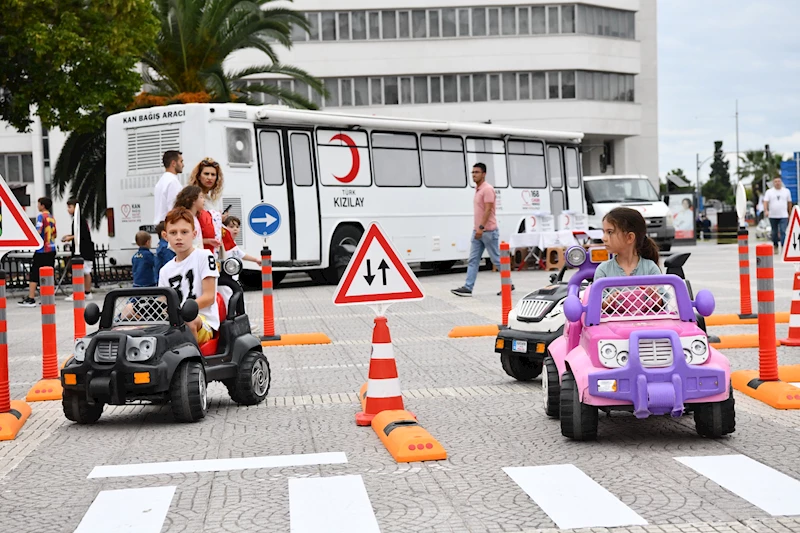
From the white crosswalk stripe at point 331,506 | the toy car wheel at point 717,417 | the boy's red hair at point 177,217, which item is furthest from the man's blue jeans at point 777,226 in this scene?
the white crosswalk stripe at point 331,506

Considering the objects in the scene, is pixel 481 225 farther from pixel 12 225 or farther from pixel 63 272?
pixel 12 225

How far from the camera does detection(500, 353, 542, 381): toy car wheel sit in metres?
9.49

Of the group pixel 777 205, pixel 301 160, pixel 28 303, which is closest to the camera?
pixel 28 303

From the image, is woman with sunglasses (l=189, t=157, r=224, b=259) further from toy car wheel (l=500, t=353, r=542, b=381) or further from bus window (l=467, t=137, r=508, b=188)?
bus window (l=467, t=137, r=508, b=188)

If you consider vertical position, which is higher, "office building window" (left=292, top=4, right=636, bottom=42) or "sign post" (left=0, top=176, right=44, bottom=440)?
"office building window" (left=292, top=4, right=636, bottom=42)

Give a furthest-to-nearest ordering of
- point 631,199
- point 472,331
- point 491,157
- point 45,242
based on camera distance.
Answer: point 631,199 → point 491,157 → point 45,242 → point 472,331

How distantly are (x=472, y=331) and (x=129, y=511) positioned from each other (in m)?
8.15

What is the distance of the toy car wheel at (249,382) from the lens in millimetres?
8516

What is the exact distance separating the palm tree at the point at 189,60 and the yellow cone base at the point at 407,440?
79.3ft

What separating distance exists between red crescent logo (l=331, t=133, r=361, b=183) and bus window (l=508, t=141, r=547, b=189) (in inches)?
211

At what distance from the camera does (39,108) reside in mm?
25500

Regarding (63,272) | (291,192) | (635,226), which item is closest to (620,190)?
(291,192)

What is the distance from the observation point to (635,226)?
738cm

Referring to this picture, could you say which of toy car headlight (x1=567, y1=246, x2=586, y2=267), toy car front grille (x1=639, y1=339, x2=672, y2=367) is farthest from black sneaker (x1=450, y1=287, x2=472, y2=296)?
toy car front grille (x1=639, y1=339, x2=672, y2=367)
